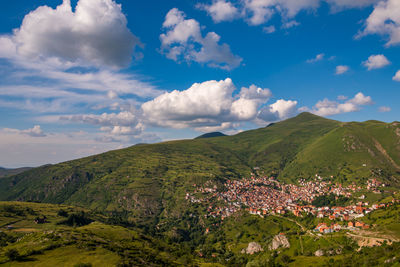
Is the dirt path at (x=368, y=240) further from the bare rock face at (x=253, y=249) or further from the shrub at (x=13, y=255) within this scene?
the shrub at (x=13, y=255)

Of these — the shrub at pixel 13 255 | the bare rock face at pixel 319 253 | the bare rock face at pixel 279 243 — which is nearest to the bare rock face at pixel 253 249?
the bare rock face at pixel 279 243

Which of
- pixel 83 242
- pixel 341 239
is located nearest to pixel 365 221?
pixel 341 239

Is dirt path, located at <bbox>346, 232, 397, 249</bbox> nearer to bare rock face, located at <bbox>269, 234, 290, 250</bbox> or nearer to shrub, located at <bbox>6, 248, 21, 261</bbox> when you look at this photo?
bare rock face, located at <bbox>269, 234, 290, 250</bbox>

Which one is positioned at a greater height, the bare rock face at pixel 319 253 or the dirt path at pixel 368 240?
the dirt path at pixel 368 240

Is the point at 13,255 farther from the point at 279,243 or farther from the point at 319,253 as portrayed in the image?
the point at 279,243

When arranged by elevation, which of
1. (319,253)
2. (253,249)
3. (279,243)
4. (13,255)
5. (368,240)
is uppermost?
(13,255)

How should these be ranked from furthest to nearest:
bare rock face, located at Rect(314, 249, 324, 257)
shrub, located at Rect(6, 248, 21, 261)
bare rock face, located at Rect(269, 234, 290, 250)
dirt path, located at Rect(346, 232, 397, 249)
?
bare rock face, located at Rect(269, 234, 290, 250) → bare rock face, located at Rect(314, 249, 324, 257) → dirt path, located at Rect(346, 232, 397, 249) → shrub, located at Rect(6, 248, 21, 261)

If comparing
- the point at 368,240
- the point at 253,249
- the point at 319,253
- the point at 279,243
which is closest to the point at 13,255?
the point at 253,249

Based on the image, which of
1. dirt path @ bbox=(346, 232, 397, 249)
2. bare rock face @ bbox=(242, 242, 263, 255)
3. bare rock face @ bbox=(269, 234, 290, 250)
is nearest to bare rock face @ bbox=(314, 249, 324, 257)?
dirt path @ bbox=(346, 232, 397, 249)

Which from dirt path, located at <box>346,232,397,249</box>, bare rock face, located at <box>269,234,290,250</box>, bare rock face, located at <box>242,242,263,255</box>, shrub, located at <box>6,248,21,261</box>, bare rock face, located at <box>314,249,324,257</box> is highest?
shrub, located at <box>6,248,21,261</box>

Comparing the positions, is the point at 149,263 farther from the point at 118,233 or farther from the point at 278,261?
the point at 278,261

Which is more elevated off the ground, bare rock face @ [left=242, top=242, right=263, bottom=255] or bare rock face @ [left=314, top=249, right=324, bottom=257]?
bare rock face @ [left=314, top=249, right=324, bottom=257]
